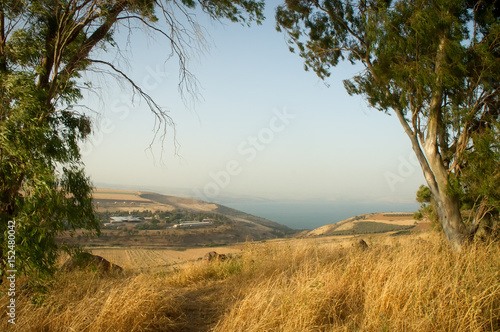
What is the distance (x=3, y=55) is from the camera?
5613mm

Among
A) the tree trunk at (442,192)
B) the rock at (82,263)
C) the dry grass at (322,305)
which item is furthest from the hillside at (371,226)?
the dry grass at (322,305)

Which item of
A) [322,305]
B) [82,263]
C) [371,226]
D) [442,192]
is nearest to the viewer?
[322,305]

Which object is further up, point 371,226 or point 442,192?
point 442,192

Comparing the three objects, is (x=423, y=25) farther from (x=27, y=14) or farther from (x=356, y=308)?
(x=27, y=14)

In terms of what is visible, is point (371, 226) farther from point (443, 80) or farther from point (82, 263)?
point (82, 263)

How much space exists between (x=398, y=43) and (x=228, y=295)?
7665 mm

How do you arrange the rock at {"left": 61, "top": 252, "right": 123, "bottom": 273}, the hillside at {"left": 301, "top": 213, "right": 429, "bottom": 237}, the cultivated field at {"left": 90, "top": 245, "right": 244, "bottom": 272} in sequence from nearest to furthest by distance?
1. the rock at {"left": 61, "top": 252, "right": 123, "bottom": 273}
2. the cultivated field at {"left": 90, "top": 245, "right": 244, "bottom": 272}
3. the hillside at {"left": 301, "top": 213, "right": 429, "bottom": 237}

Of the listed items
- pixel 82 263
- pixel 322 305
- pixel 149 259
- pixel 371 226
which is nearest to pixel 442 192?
Result: pixel 322 305

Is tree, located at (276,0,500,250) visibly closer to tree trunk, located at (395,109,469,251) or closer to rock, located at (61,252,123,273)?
tree trunk, located at (395,109,469,251)

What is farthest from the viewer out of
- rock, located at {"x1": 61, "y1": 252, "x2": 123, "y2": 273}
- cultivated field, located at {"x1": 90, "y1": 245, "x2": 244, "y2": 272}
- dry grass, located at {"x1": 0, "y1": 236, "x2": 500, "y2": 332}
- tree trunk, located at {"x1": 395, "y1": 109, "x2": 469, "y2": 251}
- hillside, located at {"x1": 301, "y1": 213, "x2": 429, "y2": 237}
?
hillside, located at {"x1": 301, "y1": 213, "x2": 429, "y2": 237}

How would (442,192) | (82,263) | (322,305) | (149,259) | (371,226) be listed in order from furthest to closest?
(371,226), (149,259), (442,192), (82,263), (322,305)

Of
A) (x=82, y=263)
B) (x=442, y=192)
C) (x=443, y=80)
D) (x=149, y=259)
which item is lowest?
(x=149, y=259)

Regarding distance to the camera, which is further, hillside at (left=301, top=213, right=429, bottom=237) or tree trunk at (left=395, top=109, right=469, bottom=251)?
hillside at (left=301, top=213, right=429, bottom=237)

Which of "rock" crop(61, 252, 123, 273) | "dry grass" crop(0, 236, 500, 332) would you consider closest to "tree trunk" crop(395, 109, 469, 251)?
"dry grass" crop(0, 236, 500, 332)
